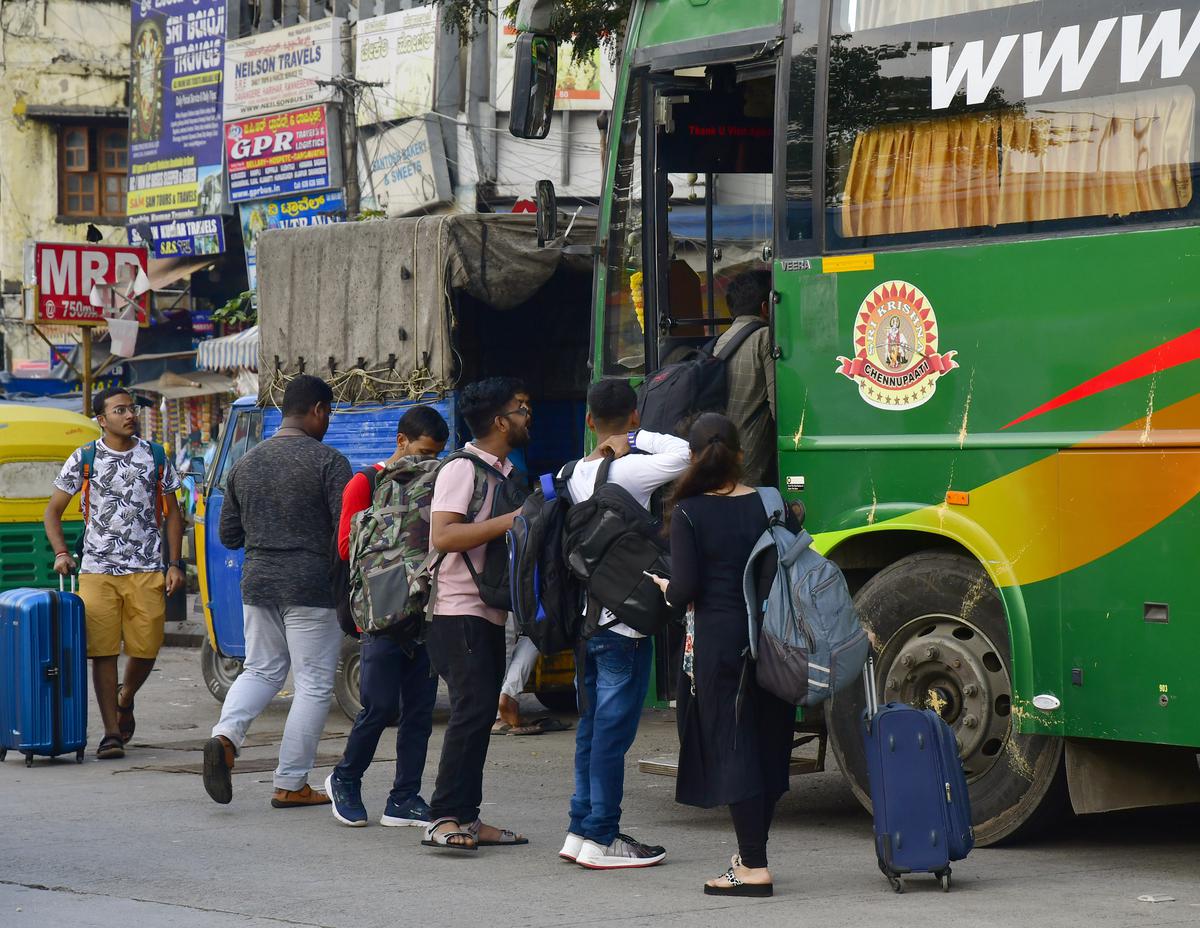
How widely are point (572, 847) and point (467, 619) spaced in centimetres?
92

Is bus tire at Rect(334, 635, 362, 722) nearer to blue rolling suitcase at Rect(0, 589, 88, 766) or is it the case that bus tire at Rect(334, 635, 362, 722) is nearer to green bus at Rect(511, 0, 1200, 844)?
blue rolling suitcase at Rect(0, 589, 88, 766)

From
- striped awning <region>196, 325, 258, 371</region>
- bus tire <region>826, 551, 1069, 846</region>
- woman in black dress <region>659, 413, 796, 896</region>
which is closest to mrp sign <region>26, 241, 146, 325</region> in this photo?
striped awning <region>196, 325, 258, 371</region>

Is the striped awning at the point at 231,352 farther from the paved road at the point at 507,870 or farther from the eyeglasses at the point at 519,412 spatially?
the eyeglasses at the point at 519,412

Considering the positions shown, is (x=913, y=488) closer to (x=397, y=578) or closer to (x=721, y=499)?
(x=721, y=499)

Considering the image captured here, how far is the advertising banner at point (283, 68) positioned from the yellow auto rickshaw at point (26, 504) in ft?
42.3

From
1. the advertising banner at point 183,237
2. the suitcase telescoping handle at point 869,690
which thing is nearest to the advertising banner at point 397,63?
the advertising banner at point 183,237

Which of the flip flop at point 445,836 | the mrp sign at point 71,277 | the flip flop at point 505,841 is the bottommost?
the flip flop at point 505,841

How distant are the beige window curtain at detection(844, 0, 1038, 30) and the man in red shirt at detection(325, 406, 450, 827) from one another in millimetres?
2336

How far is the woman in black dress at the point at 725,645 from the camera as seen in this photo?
240 inches

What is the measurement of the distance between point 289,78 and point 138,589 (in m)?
17.7

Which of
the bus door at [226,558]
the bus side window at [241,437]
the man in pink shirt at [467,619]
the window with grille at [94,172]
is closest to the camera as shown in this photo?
the man in pink shirt at [467,619]

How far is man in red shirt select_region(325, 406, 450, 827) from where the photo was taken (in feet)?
24.7

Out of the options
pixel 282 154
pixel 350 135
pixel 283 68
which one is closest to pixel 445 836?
pixel 350 135

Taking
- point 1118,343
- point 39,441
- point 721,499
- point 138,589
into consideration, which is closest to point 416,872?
point 721,499
